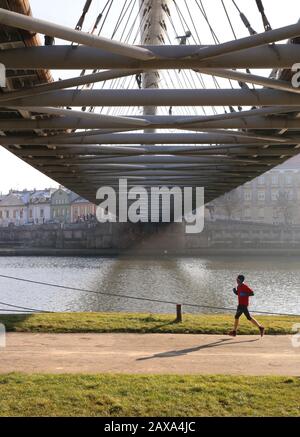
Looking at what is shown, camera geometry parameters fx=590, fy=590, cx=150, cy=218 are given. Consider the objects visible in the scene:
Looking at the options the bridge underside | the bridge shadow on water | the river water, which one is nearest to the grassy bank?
the bridge shadow on water

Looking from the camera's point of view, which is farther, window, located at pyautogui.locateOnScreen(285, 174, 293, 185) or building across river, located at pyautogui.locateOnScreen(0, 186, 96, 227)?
building across river, located at pyautogui.locateOnScreen(0, 186, 96, 227)

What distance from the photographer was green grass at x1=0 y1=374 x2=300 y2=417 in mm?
6316

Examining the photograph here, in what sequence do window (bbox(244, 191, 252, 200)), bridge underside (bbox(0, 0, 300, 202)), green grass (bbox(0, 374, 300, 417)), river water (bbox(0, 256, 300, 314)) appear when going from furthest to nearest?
window (bbox(244, 191, 252, 200))
river water (bbox(0, 256, 300, 314))
bridge underside (bbox(0, 0, 300, 202))
green grass (bbox(0, 374, 300, 417))

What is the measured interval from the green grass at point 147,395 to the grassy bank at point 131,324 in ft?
12.6

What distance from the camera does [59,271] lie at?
4453cm

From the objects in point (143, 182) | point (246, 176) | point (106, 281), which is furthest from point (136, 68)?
point (106, 281)

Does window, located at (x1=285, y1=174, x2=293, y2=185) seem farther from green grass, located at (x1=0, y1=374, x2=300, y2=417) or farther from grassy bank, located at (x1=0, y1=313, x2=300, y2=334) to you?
green grass, located at (x1=0, y1=374, x2=300, y2=417)

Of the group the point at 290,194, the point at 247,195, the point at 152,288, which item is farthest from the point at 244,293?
the point at 290,194

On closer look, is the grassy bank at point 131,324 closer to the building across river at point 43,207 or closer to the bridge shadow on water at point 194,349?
the bridge shadow on water at point 194,349

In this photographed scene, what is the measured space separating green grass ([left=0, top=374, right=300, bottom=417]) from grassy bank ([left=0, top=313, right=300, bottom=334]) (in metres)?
3.84

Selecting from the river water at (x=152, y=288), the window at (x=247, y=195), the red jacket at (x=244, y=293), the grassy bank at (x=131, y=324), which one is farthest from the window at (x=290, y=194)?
the red jacket at (x=244, y=293)

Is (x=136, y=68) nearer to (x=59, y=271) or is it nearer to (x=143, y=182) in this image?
(x=143, y=182)

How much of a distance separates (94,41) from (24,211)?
123 meters

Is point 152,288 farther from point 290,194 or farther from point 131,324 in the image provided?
point 290,194
